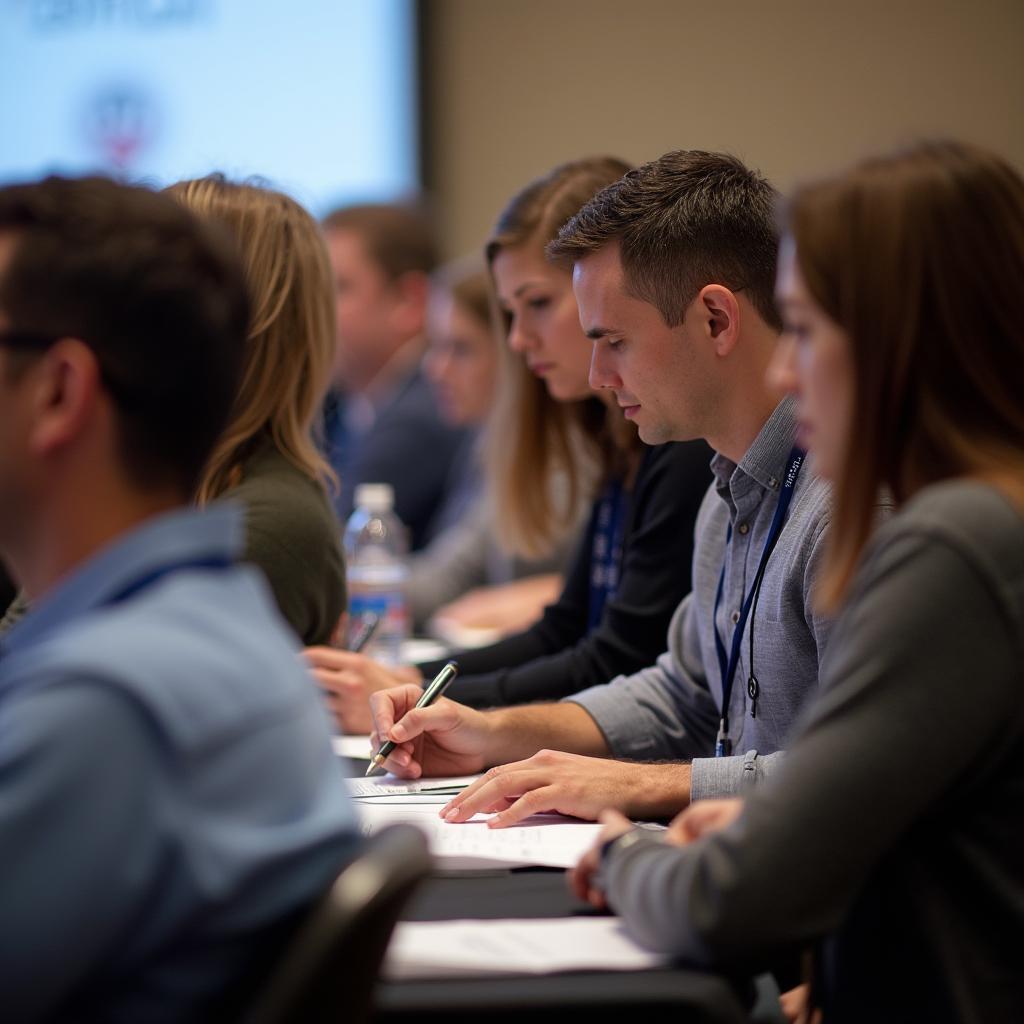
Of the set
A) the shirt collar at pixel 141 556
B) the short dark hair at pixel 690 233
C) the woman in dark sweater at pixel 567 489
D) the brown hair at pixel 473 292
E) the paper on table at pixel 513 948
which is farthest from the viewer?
the brown hair at pixel 473 292

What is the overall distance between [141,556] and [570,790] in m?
0.71

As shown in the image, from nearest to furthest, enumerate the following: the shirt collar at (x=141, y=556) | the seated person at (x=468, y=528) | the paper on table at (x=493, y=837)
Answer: the shirt collar at (x=141, y=556)
the paper on table at (x=493, y=837)
the seated person at (x=468, y=528)

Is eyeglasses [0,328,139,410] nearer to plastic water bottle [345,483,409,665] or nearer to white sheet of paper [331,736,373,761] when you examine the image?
white sheet of paper [331,736,373,761]

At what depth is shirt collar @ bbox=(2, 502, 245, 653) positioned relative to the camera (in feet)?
3.10

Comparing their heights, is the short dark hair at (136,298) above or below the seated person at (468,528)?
above

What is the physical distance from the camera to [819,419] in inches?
45.7

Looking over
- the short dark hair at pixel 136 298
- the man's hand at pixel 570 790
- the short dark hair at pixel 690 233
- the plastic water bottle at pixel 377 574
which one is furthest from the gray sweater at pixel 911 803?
the plastic water bottle at pixel 377 574

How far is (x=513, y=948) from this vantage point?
1125mm

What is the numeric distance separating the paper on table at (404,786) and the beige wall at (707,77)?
343 centimetres

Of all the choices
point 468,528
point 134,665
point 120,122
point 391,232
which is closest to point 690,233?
point 134,665

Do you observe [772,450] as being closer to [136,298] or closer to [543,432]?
[136,298]

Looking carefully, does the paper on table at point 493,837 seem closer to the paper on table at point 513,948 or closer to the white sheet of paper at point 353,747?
the paper on table at point 513,948

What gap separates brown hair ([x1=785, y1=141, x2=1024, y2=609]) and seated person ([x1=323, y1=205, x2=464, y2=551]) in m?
3.08

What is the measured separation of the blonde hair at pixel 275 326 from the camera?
6.53 feet
